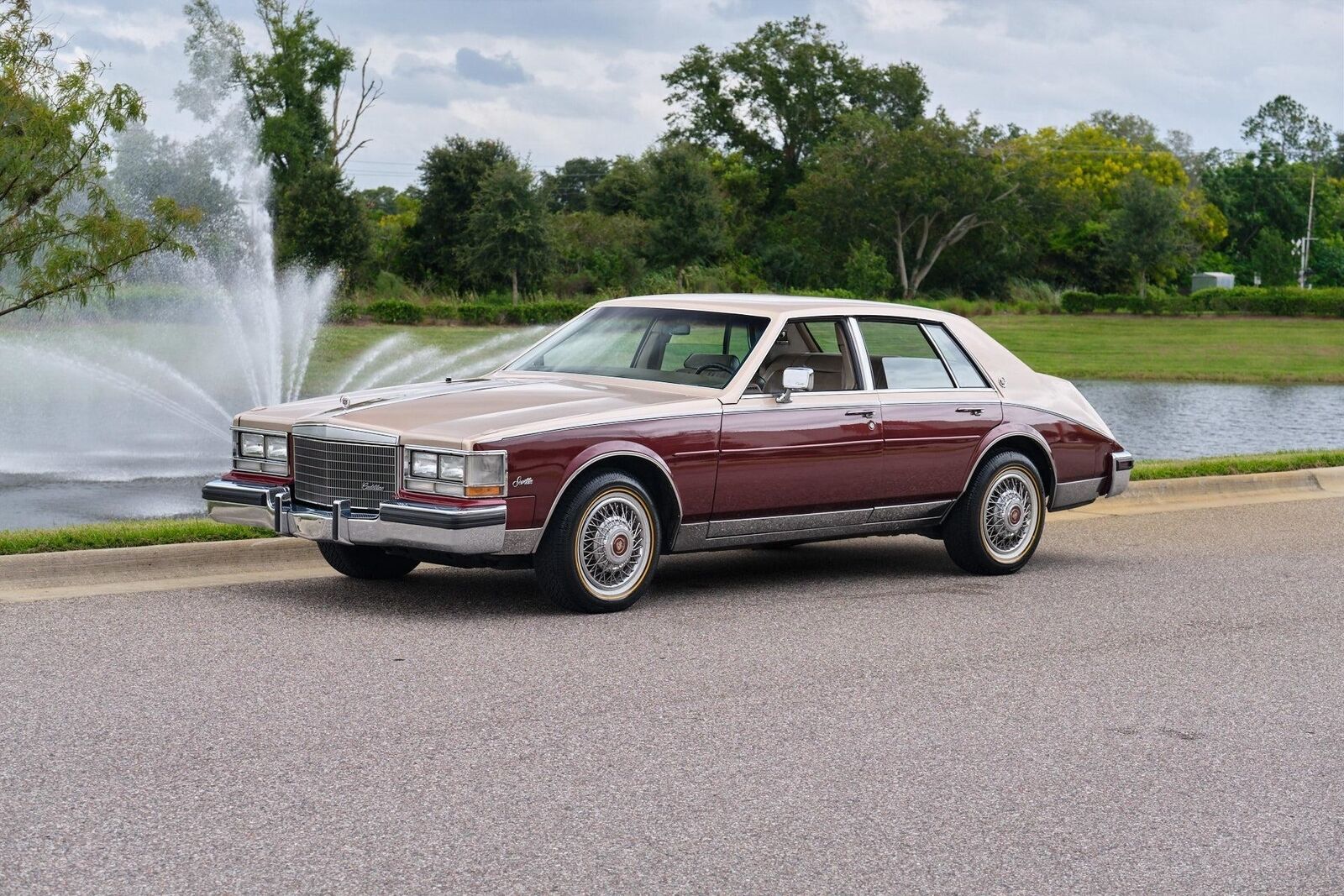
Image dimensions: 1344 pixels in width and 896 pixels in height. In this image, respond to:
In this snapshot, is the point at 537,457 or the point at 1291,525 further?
the point at 1291,525

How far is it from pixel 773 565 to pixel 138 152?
49984mm

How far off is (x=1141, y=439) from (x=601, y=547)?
17083 millimetres

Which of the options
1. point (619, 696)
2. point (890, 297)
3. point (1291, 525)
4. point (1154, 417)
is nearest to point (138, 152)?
point (890, 297)

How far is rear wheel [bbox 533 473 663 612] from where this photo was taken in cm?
849

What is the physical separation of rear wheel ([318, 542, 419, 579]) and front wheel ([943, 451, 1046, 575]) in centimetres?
329

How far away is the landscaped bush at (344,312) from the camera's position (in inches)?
1721

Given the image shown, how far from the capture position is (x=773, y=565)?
11031mm

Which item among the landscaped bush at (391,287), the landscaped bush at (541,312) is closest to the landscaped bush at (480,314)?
the landscaped bush at (541,312)

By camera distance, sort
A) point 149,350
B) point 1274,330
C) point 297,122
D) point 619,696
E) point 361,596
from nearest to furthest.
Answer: point 619,696, point 361,596, point 149,350, point 1274,330, point 297,122

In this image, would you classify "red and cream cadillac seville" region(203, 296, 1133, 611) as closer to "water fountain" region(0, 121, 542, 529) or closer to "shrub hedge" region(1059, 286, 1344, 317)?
"water fountain" region(0, 121, 542, 529)

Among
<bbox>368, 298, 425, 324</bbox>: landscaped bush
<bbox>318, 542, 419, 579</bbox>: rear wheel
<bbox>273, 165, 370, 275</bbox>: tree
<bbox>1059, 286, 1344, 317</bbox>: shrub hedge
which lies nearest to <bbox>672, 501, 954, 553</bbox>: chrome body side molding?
<bbox>318, 542, 419, 579</bbox>: rear wheel

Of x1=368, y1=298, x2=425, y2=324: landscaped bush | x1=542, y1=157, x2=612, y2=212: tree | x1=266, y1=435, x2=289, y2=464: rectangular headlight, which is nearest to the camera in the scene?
x1=266, y1=435, x2=289, y2=464: rectangular headlight

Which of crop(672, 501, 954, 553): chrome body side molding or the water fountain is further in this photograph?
the water fountain

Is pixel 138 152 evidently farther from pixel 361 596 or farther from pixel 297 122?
pixel 361 596
